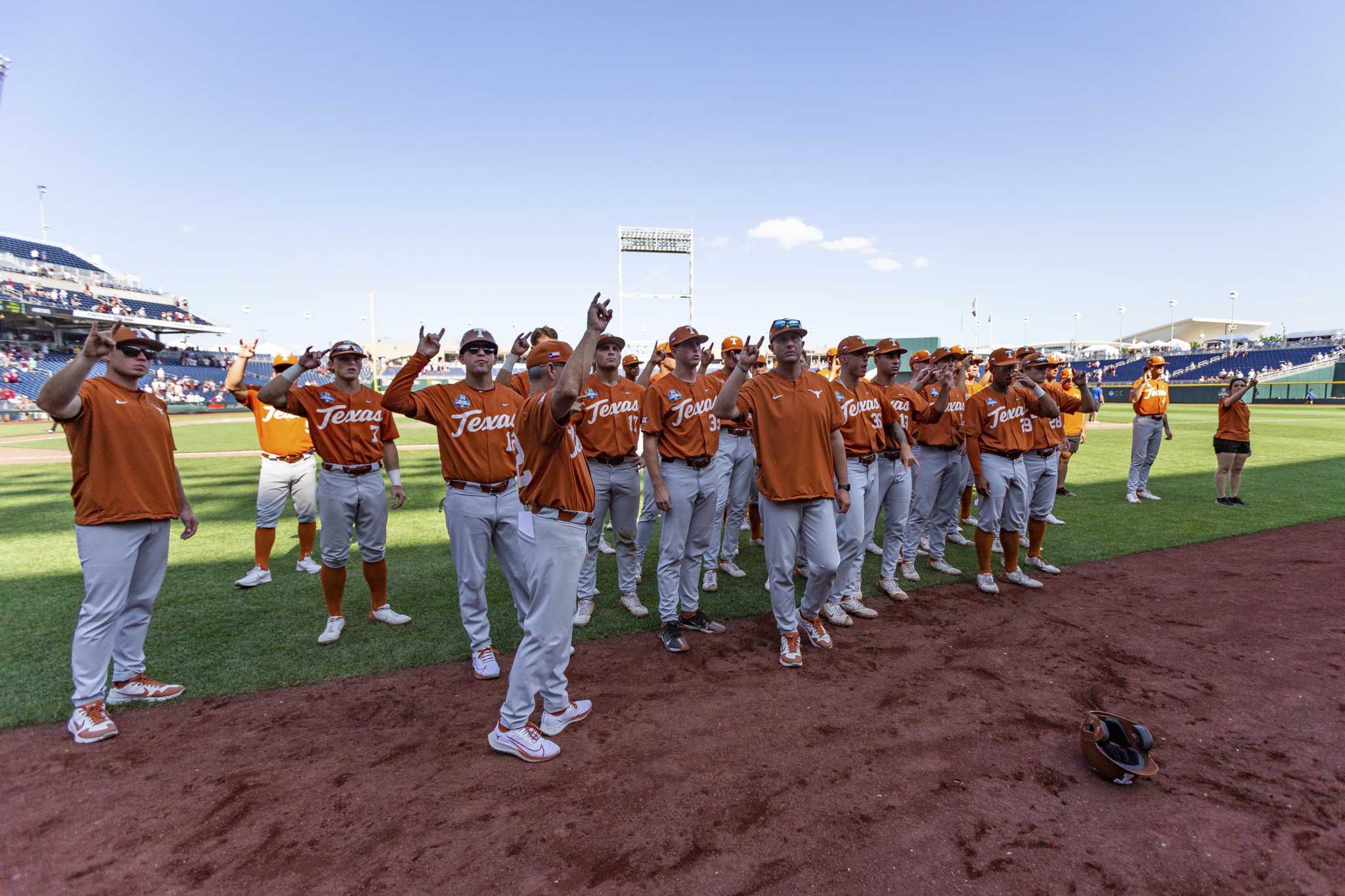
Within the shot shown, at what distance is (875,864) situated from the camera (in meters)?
2.61

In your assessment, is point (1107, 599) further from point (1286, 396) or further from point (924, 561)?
point (1286, 396)

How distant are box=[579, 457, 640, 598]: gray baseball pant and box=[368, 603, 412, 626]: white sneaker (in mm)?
1553

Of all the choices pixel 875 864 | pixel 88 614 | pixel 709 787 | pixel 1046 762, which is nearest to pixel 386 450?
pixel 88 614

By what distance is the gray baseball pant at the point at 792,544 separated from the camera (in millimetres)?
4488

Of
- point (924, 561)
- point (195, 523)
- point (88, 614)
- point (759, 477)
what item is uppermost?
point (759, 477)

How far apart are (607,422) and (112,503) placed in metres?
3.38

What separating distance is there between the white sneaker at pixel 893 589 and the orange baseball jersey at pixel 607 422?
285 centimetres

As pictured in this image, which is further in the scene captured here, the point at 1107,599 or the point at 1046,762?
the point at 1107,599

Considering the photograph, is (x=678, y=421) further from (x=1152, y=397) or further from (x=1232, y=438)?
(x=1232, y=438)

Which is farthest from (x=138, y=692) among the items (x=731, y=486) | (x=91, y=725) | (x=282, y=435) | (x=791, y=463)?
(x=731, y=486)

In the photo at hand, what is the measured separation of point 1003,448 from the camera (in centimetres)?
608

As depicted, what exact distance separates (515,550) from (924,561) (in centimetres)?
513

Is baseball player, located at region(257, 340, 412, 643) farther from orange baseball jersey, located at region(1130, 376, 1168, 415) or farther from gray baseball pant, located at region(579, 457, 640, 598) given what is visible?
orange baseball jersey, located at region(1130, 376, 1168, 415)

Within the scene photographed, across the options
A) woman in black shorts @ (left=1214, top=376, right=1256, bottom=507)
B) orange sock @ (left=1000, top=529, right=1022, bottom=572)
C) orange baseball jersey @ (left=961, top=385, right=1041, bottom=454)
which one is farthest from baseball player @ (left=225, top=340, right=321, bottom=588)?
woman in black shorts @ (left=1214, top=376, right=1256, bottom=507)
